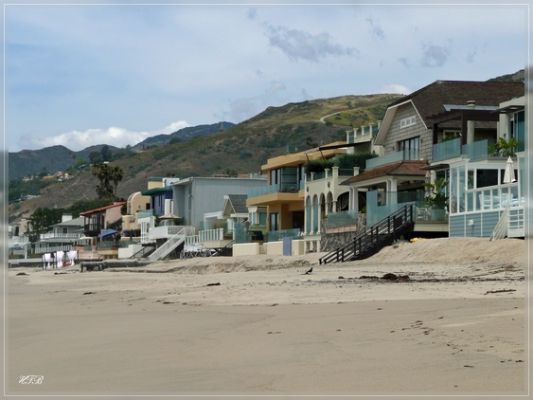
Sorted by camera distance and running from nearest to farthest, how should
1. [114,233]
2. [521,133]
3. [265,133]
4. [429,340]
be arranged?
[429,340], [521,133], [114,233], [265,133]

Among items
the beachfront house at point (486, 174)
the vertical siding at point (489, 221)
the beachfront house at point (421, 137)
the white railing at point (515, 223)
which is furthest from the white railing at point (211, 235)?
the white railing at point (515, 223)

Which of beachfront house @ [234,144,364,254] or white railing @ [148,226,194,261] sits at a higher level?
beachfront house @ [234,144,364,254]

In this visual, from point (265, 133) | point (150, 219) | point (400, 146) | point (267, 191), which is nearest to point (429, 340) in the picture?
point (400, 146)

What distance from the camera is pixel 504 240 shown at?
973 inches

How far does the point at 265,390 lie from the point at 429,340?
94.9 inches

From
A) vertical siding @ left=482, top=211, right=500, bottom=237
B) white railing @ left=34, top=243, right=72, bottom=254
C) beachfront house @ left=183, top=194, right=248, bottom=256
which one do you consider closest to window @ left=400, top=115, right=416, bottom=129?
vertical siding @ left=482, top=211, right=500, bottom=237

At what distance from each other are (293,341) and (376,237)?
23143 mm

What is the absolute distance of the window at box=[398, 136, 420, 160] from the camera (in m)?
41.5

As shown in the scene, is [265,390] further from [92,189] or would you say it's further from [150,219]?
[92,189]

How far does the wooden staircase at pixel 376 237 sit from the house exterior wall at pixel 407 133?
6661mm

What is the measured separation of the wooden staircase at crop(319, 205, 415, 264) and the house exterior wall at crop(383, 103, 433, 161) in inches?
262

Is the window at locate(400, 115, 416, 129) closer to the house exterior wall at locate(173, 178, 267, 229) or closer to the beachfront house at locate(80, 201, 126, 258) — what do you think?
the house exterior wall at locate(173, 178, 267, 229)

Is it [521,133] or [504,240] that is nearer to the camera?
[504,240]

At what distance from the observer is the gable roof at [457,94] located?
136 ft
